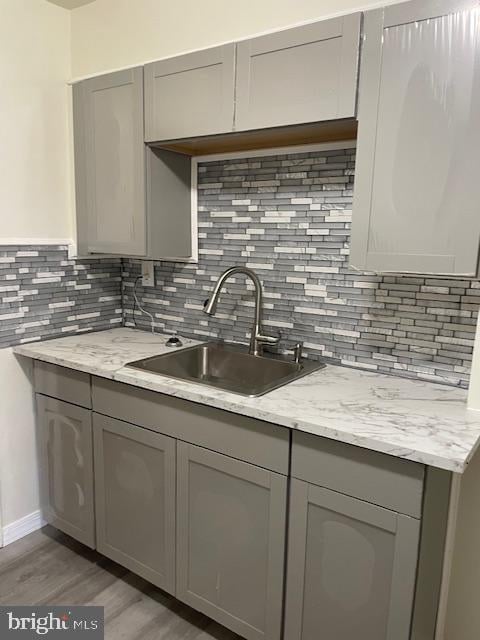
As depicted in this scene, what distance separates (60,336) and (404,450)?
5.46ft

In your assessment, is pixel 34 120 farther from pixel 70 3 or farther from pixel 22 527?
pixel 22 527

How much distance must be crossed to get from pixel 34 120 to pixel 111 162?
1.25ft

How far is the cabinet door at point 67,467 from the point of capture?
1.97m

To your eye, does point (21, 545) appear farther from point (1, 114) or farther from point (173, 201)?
point (1, 114)

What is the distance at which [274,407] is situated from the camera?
1.41 m

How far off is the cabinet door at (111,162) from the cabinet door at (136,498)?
75 centimetres

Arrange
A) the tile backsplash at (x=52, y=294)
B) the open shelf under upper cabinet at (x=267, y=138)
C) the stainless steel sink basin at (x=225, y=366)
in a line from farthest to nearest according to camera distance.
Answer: the tile backsplash at (x=52, y=294) < the stainless steel sink basin at (x=225, y=366) < the open shelf under upper cabinet at (x=267, y=138)

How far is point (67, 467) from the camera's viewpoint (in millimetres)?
2057

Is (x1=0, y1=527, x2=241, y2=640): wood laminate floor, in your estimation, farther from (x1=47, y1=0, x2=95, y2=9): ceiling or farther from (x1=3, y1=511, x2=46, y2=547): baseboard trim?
(x1=47, y1=0, x2=95, y2=9): ceiling

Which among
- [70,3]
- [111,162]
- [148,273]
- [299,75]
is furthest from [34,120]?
[299,75]

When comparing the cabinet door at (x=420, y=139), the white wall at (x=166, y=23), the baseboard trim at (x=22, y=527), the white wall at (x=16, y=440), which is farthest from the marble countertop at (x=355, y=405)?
the white wall at (x=166, y=23)

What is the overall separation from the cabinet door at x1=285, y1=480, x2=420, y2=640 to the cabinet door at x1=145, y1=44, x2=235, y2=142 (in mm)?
1246

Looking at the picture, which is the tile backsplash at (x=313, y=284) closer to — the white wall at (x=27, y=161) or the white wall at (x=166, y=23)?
the white wall at (x=166, y=23)

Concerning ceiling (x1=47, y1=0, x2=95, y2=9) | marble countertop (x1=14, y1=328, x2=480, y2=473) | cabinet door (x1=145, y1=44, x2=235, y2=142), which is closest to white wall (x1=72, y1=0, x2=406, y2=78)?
ceiling (x1=47, y1=0, x2=95, y2=9)
